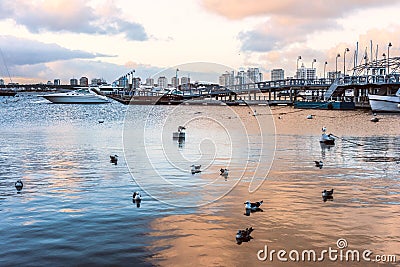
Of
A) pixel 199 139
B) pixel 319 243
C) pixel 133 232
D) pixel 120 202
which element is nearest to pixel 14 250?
pixel 133 232

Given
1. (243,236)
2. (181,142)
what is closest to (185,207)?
(243,236)

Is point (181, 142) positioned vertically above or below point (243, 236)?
above

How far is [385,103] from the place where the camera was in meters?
92.0

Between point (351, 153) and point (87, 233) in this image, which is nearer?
point (87, 233)

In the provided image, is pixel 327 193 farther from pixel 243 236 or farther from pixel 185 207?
pixel 243 236

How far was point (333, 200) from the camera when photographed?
56.9 feet

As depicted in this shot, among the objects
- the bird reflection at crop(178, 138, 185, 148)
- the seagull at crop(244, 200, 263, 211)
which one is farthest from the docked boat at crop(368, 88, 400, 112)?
the seagull at crop(244, 200, 263, 211)

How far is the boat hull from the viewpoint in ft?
298

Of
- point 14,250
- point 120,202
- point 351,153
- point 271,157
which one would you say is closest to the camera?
point 14,250

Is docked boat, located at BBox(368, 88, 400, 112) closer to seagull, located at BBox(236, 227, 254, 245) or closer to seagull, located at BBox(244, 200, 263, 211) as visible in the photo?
seagull, located at BBox(244, 200, 263, 211)

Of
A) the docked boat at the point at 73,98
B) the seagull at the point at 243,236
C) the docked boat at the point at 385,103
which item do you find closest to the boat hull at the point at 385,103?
the docked boat at the point at 385,103

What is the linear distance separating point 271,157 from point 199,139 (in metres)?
12.5

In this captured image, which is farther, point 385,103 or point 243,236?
point 385,103

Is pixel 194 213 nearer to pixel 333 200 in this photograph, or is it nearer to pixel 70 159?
pixel 333 200
